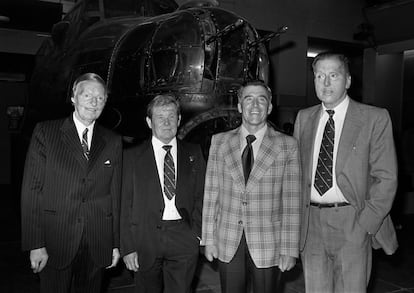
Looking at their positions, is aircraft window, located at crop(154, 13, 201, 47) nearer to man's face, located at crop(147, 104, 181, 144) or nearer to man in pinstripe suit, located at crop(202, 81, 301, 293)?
man's face, located at crop(147, 104, 181, 144)

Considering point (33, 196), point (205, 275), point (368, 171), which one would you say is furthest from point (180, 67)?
point (205, 275)

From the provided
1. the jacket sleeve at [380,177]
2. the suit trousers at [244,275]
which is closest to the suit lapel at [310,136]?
the jacket sleeve at [380,177]

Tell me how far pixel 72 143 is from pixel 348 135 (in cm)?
166

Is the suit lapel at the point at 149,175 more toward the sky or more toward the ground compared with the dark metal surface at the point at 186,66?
more toward the ground

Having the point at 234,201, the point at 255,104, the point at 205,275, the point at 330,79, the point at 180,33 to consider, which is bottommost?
the point at 205,275

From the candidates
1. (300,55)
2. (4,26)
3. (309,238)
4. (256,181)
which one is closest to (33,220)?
(256,181)

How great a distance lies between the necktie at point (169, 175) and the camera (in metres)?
2.86

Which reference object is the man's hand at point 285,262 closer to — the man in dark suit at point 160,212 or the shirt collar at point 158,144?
the man in dark suit at point 160,212

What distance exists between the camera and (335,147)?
2703 mm

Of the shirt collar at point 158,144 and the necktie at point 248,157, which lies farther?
the shirt collar at point 158,144

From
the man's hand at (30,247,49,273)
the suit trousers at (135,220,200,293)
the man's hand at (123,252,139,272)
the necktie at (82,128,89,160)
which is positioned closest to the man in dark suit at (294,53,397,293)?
the suit trousers at (135,220,200,293)

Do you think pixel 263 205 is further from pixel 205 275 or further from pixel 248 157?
pixel 205 275

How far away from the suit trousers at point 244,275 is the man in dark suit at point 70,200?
74cm

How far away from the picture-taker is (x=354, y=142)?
2.62 meters
